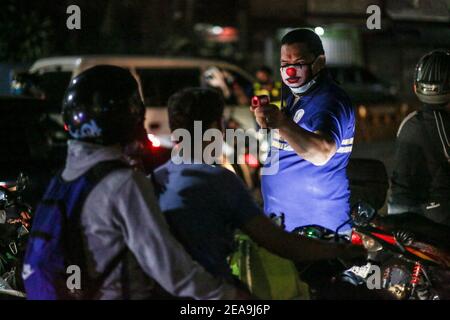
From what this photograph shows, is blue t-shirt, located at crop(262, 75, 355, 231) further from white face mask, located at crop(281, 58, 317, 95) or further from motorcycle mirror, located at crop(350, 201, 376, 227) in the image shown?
motorcycle mirror, located at crop(350, 201, 376, 227)

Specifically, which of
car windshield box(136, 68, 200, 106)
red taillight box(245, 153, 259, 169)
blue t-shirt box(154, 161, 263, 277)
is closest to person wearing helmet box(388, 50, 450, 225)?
blue t-shirt box(154, 161, 263, 277)

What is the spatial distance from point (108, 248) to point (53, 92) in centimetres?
775

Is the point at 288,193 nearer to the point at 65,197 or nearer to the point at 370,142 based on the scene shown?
the point at 65,197

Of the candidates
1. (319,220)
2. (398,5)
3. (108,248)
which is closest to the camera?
(108,248)

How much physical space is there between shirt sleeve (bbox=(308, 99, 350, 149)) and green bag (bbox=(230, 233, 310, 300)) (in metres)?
0.74

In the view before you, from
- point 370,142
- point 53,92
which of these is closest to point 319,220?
point 53,92

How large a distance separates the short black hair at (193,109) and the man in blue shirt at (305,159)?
2.20 feet

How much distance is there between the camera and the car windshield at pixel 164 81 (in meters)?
10.7

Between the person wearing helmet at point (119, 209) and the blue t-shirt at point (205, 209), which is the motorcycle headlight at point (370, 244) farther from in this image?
the person wearing helmet at point (119, 209)

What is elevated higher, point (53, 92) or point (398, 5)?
point (398, 5)

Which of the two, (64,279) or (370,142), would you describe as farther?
(370,142)

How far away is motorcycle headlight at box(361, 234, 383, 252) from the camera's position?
3.61 m

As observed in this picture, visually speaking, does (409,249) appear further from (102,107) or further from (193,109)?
(102,107)

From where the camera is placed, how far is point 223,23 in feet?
80.5
